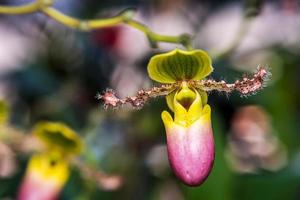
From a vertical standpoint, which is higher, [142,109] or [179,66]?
[142,109]

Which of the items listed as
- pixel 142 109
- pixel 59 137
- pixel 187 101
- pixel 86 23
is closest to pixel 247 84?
pixel 187 101

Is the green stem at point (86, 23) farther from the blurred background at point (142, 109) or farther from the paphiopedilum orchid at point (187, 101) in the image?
the blurred background at point (142, 109)

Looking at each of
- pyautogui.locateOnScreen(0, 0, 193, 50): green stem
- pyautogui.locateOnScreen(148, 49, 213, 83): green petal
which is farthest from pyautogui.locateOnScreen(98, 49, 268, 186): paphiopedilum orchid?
pyautogui.locateOnScreen(0, 0, 193, 50): green stem

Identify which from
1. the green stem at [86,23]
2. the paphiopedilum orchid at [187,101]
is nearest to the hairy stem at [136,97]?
the paphiopedilum orchid at [187,101]

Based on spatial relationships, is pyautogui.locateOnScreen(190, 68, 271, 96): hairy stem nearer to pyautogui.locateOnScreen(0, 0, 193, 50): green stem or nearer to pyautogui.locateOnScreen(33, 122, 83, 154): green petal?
pyautogui.locateOnScreen(0, 0, 193, 50): green stem

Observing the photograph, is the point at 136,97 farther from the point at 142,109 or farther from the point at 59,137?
the point at 142,109
